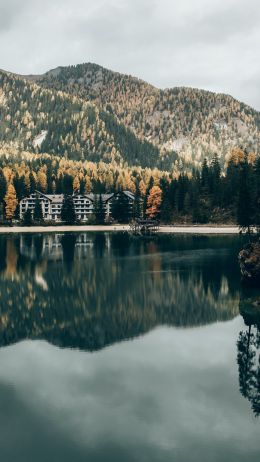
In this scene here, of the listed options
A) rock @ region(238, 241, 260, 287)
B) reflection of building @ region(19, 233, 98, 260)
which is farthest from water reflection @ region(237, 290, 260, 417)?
reflection of building @ region(19, 233, 98, 260)

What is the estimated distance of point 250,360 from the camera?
1751 inches

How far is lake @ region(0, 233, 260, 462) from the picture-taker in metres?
30.1

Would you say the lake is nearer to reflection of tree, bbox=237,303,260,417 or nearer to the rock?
reflection of tree, bbox=237,303,260,417

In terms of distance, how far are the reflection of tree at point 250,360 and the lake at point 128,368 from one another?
0.35ft

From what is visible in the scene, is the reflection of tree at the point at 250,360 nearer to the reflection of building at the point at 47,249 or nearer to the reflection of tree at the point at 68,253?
the reflection of tree at the point at 68,253

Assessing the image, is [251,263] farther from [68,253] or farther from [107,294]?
[68,253]

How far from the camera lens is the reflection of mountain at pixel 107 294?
5591 cm

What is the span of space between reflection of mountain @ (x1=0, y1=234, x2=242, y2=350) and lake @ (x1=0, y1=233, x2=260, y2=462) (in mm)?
241

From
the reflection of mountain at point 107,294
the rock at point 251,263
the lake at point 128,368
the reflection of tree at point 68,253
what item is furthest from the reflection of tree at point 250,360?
the reflection of tree at point 68,253

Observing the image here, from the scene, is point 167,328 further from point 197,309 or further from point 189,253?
point 189,253

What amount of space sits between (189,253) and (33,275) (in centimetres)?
4550

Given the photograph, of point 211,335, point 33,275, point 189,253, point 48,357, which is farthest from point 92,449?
point 189,253

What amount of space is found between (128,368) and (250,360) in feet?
36.3

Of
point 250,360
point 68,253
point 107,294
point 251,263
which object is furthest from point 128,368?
point 68,253
